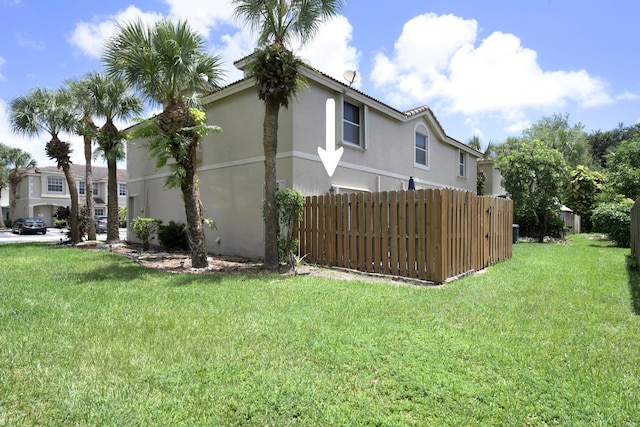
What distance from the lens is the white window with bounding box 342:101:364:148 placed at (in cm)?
1293

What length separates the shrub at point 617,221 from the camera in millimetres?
15680

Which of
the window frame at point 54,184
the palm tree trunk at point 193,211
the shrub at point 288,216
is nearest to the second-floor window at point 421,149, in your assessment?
the shrub at point 288,216

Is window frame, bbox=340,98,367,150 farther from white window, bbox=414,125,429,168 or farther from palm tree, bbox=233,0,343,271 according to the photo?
white window, bbox=414,125,429,168

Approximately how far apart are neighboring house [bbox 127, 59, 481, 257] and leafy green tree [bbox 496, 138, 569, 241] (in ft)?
19.4

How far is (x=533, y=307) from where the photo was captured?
18.8 feet

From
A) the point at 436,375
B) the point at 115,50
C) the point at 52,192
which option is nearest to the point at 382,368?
the point at 436,375

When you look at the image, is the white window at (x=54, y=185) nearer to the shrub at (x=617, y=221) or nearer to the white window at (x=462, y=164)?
the white window at (x=462, y=164)

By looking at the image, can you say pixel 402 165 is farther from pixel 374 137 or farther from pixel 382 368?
pixel 382 368

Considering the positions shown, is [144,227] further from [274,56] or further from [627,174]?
[627,174]

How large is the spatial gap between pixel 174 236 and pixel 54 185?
3720 centimetres

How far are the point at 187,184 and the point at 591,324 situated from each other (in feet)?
29.2

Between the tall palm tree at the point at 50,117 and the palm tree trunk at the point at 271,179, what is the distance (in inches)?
517

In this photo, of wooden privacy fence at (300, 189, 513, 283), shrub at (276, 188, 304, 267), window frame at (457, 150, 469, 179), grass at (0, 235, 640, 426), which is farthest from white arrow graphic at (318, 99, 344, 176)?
window frame at (457, 150, 469, 179)

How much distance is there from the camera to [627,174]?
66.6ft
